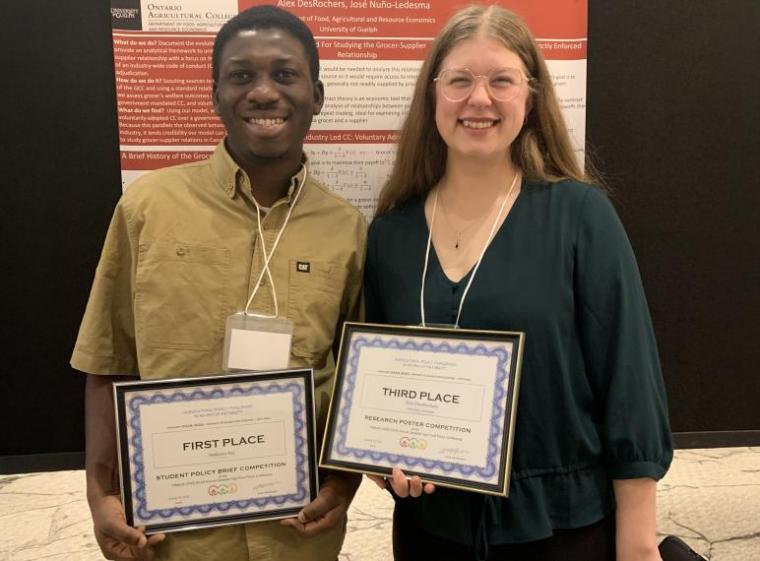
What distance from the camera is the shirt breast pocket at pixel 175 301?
4.40ft

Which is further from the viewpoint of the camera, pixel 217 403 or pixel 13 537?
pixel 13 537

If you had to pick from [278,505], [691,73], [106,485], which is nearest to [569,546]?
[278,505]

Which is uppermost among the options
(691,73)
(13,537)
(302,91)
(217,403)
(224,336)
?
(691,73)

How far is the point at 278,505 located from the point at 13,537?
69.0 inches

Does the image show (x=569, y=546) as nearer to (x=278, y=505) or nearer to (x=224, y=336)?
(x=278, y=505)

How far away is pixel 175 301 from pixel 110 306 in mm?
181

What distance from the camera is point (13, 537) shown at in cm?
243

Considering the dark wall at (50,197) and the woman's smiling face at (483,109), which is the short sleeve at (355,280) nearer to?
the woman's smiling face at (483,109)

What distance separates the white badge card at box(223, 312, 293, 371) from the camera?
1312 mm

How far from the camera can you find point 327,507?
4.36 ft

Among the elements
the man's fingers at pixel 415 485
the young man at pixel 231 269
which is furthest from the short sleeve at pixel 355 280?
the man's fingers at pixel 415 485

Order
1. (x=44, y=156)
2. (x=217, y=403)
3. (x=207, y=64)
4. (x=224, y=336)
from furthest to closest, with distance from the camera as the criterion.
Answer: (x=44, y=156)
(x=207, y=64)
(x=224, y=336)
(x=217, y=403)

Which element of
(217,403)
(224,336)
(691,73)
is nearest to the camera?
(217,403)

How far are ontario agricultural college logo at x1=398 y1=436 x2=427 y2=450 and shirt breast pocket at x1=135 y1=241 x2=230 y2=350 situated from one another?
18.0 inches
